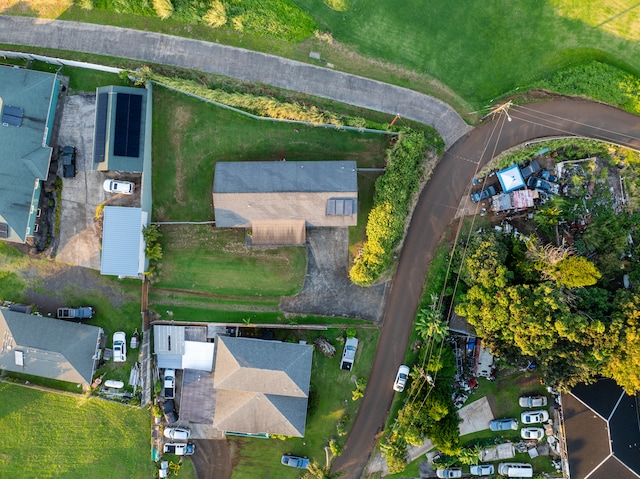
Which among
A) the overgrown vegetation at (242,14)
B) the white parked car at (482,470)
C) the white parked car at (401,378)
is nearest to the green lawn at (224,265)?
the white parked car at (401,378)

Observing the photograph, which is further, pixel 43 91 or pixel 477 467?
pixel 477 467

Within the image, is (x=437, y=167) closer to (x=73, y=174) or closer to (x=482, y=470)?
(x=482, y=470)

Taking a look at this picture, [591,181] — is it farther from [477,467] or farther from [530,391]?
[477,467]

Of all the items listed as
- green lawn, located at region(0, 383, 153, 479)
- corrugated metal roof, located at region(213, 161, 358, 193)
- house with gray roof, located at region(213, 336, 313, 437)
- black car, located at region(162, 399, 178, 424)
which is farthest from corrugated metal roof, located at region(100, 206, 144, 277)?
green lawn, located at region(0, 383, 153, 479)

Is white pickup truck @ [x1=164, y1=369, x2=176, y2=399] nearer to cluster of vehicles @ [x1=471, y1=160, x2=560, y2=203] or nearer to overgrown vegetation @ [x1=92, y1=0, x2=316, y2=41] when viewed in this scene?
overgrown vegetation @ [x1=92, y1=0, x2=316, y2=41]

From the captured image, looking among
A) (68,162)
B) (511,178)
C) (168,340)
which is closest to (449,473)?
(511,178)

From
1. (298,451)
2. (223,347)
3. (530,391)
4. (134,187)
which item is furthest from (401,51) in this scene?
(298,451)
